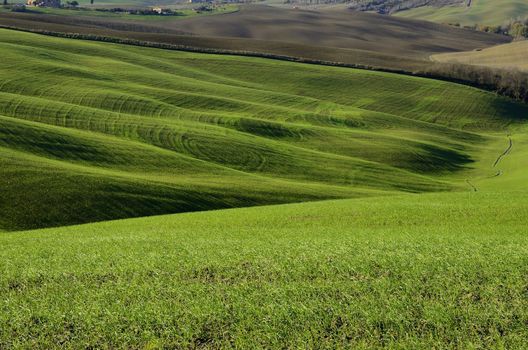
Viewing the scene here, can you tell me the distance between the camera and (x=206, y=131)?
62.7 m

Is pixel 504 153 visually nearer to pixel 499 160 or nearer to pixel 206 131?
pixel 499 160

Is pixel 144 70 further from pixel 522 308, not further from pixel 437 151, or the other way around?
pixel 522 308

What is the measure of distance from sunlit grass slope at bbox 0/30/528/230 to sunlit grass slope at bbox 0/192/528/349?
803 inches

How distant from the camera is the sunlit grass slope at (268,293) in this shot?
11977mm

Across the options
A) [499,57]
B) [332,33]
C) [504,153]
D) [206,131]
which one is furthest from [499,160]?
[332,33]

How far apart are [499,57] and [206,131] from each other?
9672cm

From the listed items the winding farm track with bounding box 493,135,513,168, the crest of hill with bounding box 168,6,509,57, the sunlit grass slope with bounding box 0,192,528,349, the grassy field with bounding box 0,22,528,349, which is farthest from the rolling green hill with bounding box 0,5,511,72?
the sunlit grass slope with bounding box 0,192,528,349

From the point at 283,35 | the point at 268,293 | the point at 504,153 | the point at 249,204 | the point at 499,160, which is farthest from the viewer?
the point at 283,35

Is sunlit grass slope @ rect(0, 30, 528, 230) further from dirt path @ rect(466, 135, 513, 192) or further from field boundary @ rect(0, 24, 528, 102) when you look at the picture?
field boundary @ rect(0, 24, 528, 102)

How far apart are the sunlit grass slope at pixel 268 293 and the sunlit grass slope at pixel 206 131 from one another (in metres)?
20.4

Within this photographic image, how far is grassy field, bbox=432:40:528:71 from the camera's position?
127 m

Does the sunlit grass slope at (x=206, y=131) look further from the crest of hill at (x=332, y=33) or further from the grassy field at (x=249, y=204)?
the crest of hill at (x=332, y=33)

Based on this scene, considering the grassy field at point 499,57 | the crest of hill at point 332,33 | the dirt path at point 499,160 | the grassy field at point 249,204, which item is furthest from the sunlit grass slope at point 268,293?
the crest of hill at point 332,33

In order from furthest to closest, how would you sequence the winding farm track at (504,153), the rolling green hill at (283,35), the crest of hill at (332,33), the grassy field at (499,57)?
the crest of hill at (332,33), the grassy field at (499,57), the rolling green hill at (283,35), the winding farm track at (504,153)
